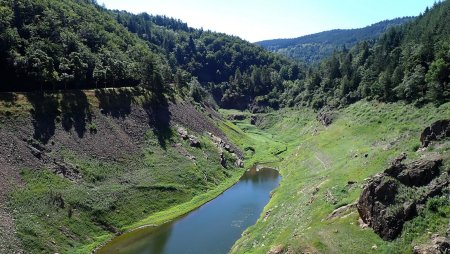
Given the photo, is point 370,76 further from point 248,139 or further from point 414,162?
point 414,162

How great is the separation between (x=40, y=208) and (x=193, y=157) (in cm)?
4454

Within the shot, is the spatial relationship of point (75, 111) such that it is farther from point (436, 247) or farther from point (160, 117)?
point (436, 247)

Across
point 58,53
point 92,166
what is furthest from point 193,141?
point 58,53

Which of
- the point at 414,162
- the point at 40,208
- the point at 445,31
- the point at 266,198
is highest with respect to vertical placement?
the point at 445,31

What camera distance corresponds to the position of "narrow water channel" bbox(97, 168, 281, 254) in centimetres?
6247

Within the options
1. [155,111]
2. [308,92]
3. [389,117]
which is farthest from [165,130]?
[308,92]

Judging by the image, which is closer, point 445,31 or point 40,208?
point 40,208

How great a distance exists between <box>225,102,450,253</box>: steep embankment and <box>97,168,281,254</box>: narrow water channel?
3.96 metres

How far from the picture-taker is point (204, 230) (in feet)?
Answer: 228

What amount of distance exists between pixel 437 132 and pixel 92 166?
6178 cm

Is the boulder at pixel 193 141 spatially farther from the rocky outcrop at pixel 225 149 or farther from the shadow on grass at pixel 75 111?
the shadow on grass at pixel 75 111

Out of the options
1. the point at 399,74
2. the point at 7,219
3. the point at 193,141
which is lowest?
the point at 193,141

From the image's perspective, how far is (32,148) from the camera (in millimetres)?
73312

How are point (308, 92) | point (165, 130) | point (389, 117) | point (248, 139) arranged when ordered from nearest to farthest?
point (389, 117) → point (165, 130) → point (248, 139) → point (308, 92)
